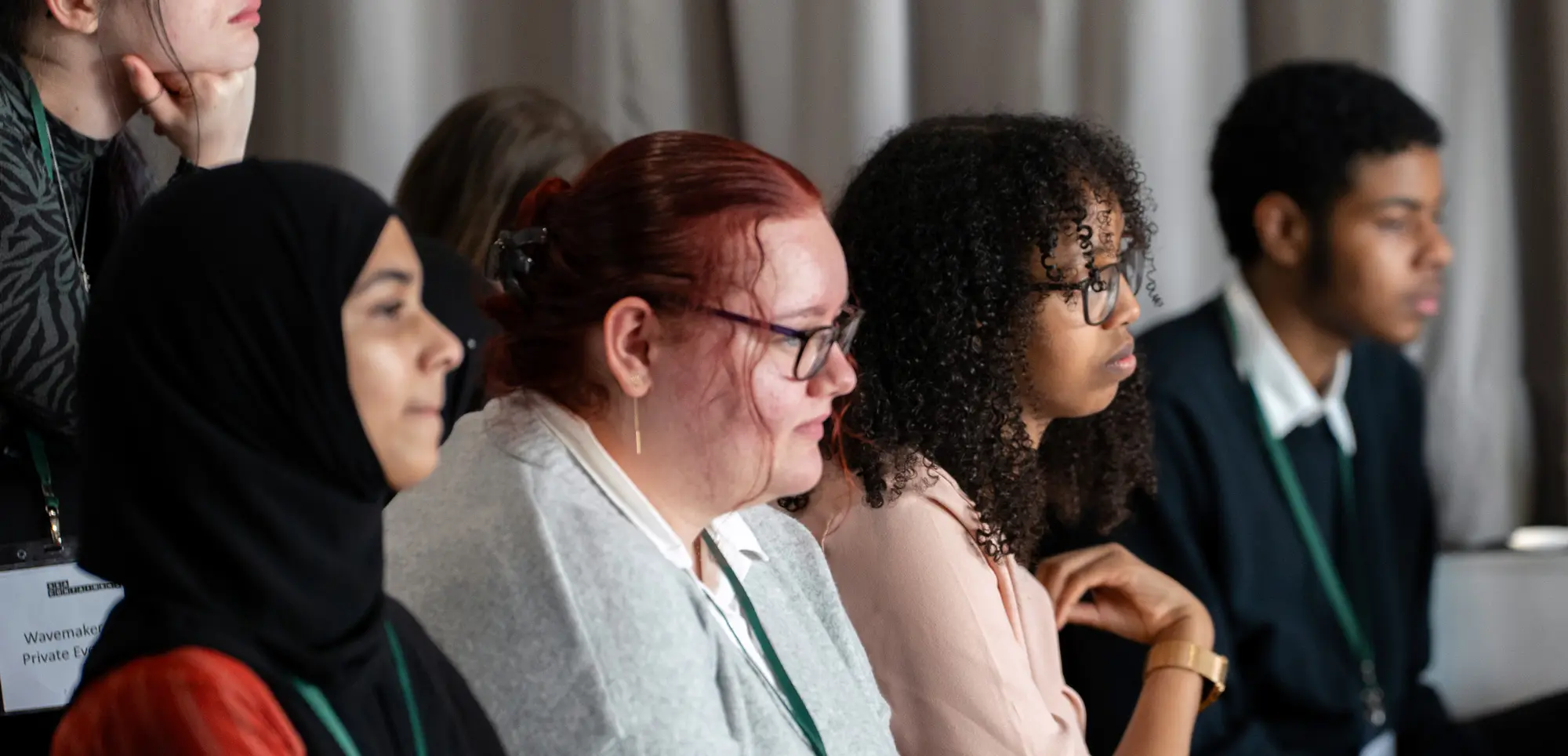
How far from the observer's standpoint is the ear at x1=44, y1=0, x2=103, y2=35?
130cm

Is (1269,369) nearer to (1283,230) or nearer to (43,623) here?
(1283,230)

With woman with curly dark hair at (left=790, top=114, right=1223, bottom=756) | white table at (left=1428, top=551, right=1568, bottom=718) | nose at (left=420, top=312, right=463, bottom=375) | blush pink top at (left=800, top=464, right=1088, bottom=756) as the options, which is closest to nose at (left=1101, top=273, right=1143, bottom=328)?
woman with curly dark hair at (left=790, top=114, right=1223, bottom=756)

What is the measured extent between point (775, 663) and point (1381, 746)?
1.35 metres

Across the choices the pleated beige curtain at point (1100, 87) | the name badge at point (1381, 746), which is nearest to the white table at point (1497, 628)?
the pleated beige curtain at point (1100, 87)

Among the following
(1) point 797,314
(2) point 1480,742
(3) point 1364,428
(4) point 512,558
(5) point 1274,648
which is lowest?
(2) point 1480,742

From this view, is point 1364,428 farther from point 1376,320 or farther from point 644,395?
point 644,395

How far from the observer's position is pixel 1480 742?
2383 millimetres

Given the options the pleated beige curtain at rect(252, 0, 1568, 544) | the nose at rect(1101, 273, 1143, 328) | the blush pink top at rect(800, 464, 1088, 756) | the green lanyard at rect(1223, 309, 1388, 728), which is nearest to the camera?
the blush pink top at rect(800, 464, 1088, 756)

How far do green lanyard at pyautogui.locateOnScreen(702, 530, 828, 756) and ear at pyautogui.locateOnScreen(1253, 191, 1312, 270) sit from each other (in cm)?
131

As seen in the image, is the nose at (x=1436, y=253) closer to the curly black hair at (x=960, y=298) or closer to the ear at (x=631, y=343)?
the curly black hair at (x=960, y=298)

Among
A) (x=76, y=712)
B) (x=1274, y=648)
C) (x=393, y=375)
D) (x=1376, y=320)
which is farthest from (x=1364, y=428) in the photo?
(x=76, y=712)

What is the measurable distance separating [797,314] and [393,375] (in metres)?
0.36

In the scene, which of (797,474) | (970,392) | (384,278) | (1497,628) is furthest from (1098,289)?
(1497,628)

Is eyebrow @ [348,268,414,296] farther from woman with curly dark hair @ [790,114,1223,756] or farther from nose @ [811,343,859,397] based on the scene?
woman with curly dark hair @ [790,114,1223,756]
